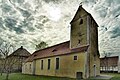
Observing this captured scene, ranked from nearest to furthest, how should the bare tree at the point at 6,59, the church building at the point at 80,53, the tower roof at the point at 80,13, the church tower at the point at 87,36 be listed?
the bare tree at the point at 6,59, the church building at the point at 80,53, the church tower at the point at 87,36, the tower roof at the point at 80,13

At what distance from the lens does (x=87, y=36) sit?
103 ft

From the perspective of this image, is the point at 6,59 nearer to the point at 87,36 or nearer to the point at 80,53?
the point at 80,53

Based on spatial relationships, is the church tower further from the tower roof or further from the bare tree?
the bare tree

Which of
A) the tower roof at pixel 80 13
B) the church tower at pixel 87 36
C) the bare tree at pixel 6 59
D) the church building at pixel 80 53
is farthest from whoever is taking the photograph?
the tower roof at pixel 80 13

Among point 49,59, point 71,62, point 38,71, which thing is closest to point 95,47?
point 71,62

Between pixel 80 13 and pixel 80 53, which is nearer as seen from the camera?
pixel 80 53

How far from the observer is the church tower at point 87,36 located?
3088 cm

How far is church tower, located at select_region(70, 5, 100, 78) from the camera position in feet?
101

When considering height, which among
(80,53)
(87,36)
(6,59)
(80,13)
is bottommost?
(6,59)

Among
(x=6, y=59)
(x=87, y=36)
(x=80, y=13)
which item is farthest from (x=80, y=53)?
(x=6, y=59)

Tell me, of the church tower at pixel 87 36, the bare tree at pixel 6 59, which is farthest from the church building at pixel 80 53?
the bare tree at pixel 6 59

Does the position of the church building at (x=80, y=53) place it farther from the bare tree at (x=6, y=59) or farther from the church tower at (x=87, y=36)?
the bare tree at (x=6, y=59)

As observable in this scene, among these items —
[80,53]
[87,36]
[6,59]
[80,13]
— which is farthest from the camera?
[80,13]

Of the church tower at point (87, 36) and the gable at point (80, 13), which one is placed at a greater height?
the gable at point (80, 13)
